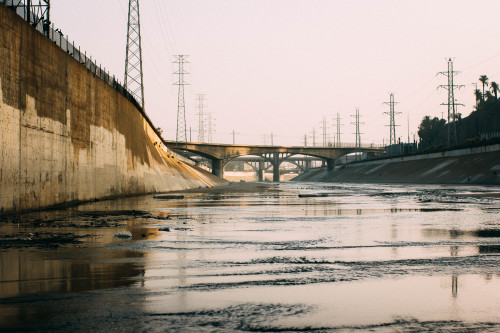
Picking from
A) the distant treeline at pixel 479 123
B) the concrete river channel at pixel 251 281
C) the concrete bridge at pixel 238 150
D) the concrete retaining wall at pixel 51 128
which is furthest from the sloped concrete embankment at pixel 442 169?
the concrete river channel at pixel 251 281

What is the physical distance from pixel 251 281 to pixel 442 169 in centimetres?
8641

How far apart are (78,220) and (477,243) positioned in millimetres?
12906

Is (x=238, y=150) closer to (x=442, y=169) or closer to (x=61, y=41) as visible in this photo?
(x=442, y=169)

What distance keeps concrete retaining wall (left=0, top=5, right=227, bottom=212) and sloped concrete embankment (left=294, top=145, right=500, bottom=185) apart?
49373mm

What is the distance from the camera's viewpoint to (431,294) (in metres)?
6.25

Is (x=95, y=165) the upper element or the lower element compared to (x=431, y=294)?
upper

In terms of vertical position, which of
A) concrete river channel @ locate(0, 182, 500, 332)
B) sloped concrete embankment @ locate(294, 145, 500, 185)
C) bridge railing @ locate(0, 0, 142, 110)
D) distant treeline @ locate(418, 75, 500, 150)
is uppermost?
distant treeline @ locate(418, 75, 500, 150)

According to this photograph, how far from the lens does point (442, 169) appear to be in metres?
86.8

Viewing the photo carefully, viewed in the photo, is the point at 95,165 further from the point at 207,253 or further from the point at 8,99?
the point at 207,253

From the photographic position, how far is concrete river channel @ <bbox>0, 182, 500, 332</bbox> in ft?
16.7

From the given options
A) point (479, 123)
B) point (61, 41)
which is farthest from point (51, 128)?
point (479, 123)

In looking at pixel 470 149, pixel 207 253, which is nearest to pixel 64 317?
pixel 207 253

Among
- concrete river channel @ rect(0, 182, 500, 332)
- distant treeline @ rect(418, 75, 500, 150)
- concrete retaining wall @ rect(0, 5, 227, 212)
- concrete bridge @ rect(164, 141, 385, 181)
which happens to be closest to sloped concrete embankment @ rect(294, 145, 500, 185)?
distant treeline @ rect(418, 75, 500, 150)

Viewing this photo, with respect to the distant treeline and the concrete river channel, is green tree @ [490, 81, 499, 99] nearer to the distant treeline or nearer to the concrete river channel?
the distant treeline
